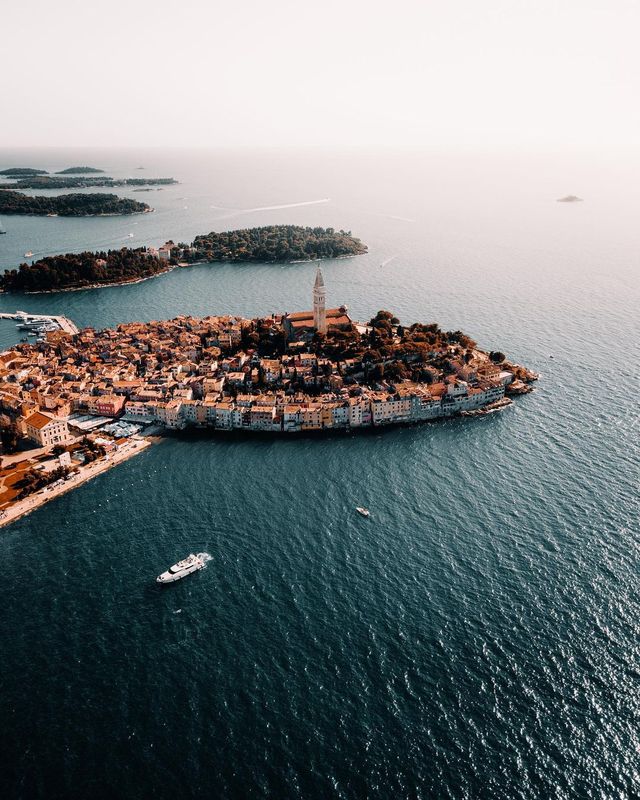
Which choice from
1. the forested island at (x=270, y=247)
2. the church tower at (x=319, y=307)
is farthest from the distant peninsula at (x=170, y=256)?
the church tower at (x=319, y=307)

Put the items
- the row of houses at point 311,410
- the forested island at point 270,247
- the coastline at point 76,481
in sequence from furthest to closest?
the forested island at point 270,247, the row of houses at point 311,410, the coastline at point 76,481

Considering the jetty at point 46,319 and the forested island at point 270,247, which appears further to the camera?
the forested island at point 270,247

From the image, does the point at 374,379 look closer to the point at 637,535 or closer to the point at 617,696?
the point at 637,535

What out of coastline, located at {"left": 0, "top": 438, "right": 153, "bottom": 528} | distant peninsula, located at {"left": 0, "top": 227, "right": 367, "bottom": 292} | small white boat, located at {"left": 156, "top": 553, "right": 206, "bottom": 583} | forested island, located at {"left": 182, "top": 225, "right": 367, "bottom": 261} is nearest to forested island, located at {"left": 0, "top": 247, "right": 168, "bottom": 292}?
distant peninsula, located at {"left": 0, "top": 227, "right": 367, "bottom": 292}

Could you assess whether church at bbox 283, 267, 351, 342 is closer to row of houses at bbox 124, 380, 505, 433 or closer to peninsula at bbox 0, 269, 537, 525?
peninsula at bbox 0, 269, 537, 525

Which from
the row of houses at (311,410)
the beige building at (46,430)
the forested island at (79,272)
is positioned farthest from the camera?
the forested island at (79,272)

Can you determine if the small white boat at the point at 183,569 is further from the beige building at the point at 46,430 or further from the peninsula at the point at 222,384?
the beige building at the point at 46,430
